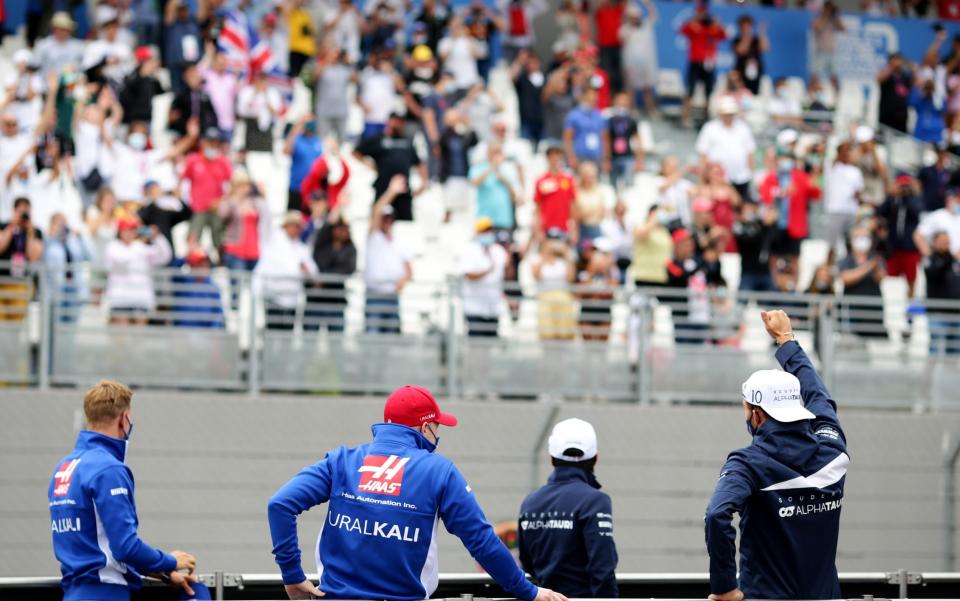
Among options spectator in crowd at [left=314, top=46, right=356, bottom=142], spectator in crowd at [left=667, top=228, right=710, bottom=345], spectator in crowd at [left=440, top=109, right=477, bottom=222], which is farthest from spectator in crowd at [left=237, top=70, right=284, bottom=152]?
spectator in crowd at [left=667, top=228, right=710, bottom=345]

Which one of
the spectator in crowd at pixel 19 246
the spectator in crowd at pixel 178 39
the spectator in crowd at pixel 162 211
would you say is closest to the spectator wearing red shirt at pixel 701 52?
the spectator in crowd at pixel 178 39

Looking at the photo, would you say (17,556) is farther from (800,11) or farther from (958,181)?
(800,11)

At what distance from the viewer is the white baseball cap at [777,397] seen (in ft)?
22.0

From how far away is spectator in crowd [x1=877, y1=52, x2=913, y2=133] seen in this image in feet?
77.3

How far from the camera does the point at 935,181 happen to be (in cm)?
2017

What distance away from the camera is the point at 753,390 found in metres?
6.74

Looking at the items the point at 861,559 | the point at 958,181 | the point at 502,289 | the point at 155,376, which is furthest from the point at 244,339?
the point at 958,181

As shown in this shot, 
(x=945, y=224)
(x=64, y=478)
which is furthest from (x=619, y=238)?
(x=64, y=478)

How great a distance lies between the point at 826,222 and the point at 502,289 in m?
6.30

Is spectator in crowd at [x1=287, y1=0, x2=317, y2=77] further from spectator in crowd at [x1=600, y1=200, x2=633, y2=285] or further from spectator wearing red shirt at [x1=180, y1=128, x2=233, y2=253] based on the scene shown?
spectator in crowd at [x1=600, y1=200, x2=633, y2=285]

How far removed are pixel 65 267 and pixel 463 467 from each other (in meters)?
3.78

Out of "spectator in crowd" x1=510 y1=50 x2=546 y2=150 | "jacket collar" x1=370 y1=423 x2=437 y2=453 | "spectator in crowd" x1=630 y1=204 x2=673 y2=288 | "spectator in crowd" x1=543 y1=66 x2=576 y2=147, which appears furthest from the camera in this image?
"spectator in crowd" x1=510 y1=50 x2=546 y2=150

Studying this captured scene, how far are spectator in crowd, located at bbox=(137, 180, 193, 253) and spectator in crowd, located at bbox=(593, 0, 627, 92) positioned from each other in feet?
29.5

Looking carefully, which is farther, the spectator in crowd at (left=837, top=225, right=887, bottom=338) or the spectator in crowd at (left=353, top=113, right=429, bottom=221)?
the spectator in crowd at (left=353, top=113, right=429, bottom=221)
